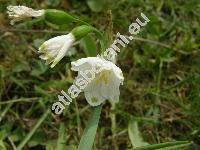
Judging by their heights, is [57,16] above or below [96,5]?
below

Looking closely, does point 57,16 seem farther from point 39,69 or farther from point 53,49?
point 39,69

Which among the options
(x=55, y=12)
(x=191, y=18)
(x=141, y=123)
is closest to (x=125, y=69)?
(x=141, y=123)

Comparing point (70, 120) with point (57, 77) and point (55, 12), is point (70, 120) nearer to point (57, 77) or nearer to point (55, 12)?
point (57, 77)

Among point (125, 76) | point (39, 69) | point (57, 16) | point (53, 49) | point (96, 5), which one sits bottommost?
point (125, 76)

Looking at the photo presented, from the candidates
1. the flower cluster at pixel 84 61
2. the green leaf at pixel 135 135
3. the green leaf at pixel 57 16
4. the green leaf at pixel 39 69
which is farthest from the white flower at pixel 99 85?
the green leaf at pixel 39 69

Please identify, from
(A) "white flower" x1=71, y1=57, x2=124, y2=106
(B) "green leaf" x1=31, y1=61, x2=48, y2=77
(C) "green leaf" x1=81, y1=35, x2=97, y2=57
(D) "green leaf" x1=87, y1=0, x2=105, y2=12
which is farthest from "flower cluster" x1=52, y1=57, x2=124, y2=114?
(D) "green leaf" x1=87, y1=0, x2=105, y2=12

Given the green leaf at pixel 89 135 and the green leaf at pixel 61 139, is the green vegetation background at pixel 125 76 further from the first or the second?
the green leaf at pixel 89 135

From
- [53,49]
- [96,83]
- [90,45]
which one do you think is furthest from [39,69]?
[53,49]
